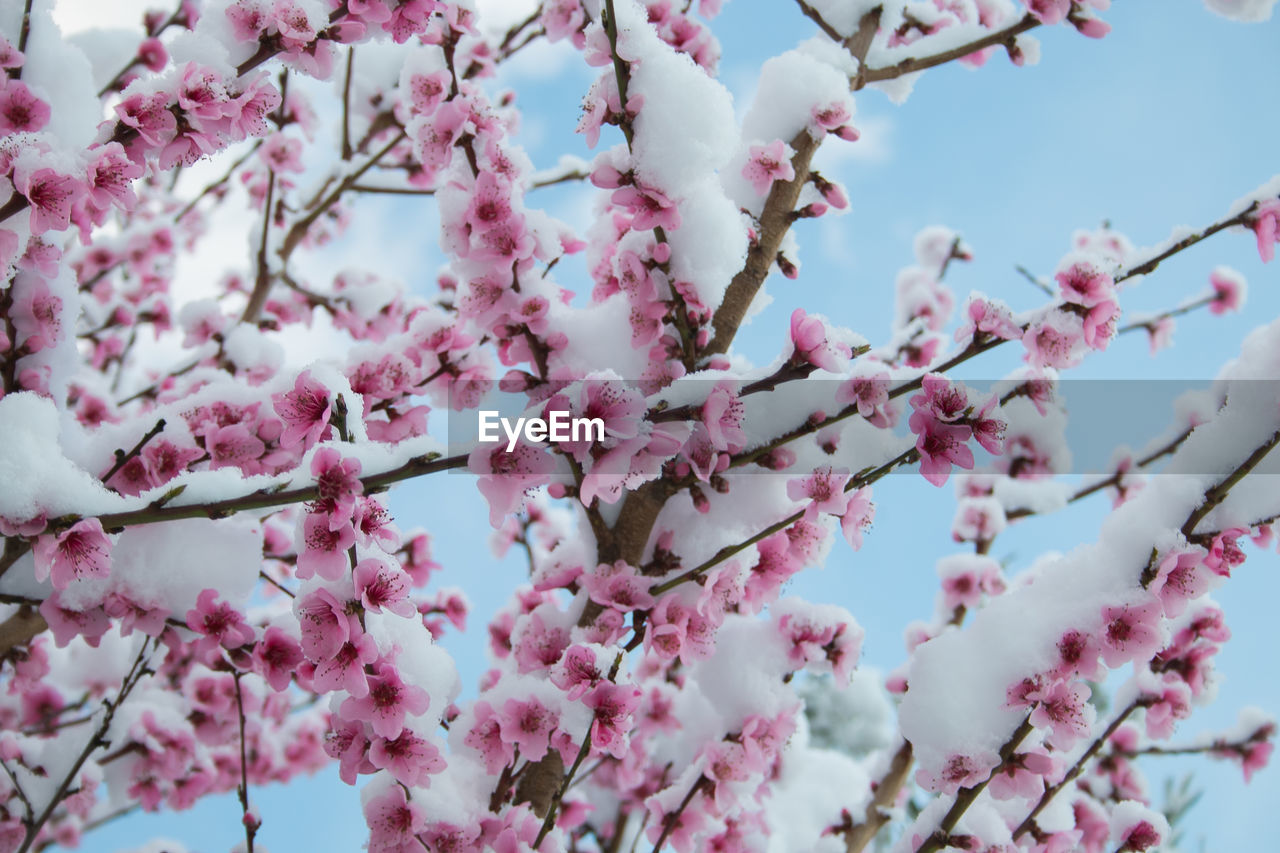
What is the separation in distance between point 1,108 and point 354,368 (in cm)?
101

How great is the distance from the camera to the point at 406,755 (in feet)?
5.33

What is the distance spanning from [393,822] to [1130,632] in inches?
68.2

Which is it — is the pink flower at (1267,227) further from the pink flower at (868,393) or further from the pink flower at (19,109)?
the pink flower at (19,109)

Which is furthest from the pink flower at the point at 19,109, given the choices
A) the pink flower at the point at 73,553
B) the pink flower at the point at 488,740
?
the pink flower at the point at 488,740

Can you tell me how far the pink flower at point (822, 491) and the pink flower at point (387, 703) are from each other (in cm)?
92

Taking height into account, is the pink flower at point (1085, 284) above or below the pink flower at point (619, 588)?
above

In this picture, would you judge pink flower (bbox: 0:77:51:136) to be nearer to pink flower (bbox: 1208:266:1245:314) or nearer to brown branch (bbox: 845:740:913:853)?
brown branch (bbox: 845:740:913:853)

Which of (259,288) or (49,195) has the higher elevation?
(259,288)

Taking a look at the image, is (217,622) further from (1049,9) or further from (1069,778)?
(1049,9)

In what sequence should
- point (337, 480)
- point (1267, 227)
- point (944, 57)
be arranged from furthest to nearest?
point (944, 57)
point (1267, 227)
point (337, 480)

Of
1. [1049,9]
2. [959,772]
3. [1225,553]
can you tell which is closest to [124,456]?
[959,772]

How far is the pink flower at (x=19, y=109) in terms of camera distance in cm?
184

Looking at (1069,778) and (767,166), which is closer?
(1069,778)

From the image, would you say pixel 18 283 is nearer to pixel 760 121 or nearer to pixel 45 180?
pixel 45 180
